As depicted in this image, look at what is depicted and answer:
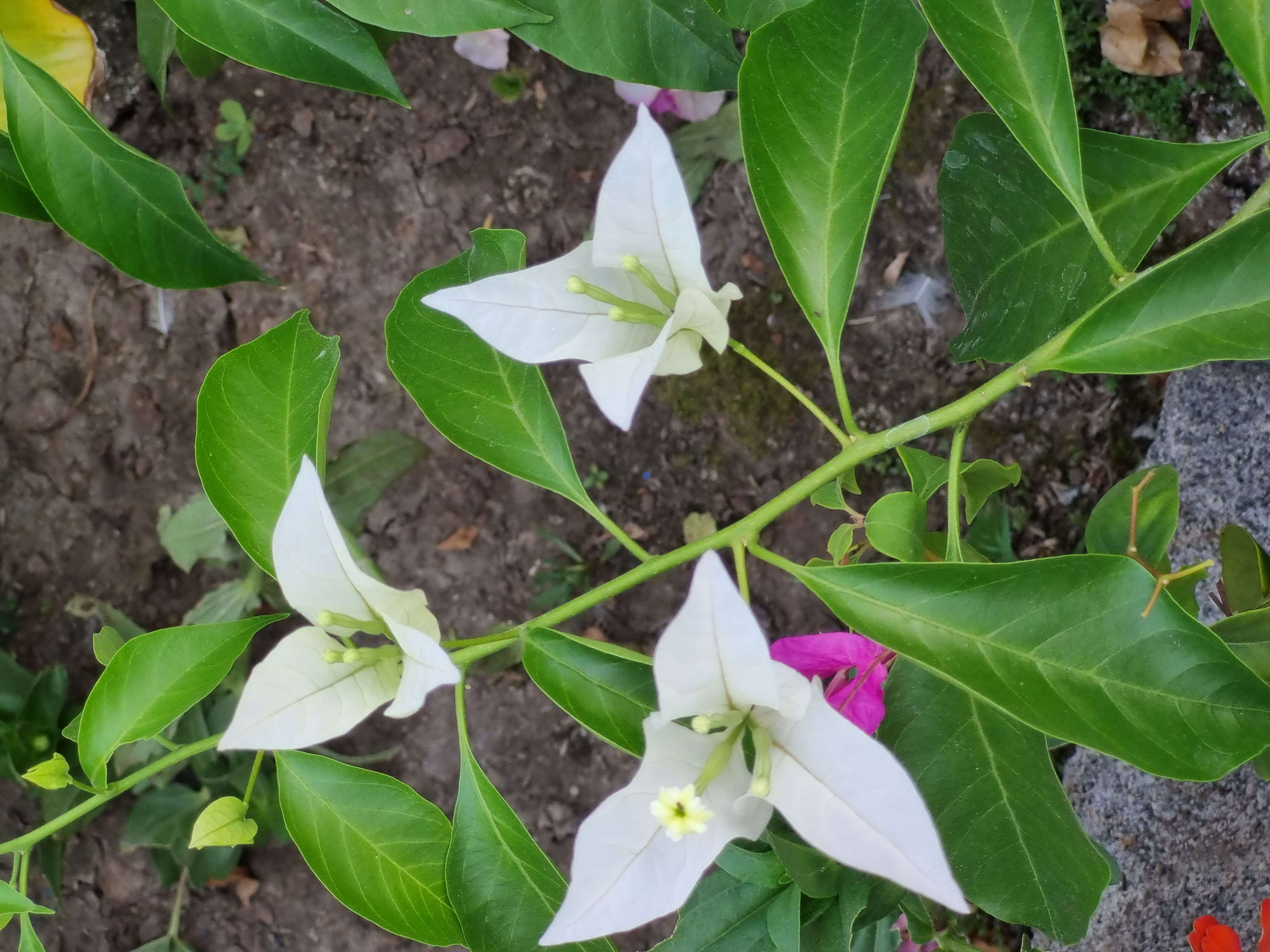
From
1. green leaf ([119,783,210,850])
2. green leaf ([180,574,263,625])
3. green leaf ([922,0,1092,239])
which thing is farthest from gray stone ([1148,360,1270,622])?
green leaf ([119,783,210,850])

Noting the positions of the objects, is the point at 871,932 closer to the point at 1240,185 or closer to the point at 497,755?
the point at 497,755

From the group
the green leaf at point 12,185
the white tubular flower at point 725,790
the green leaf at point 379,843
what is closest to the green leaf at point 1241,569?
the white tubular flower at point 725,790

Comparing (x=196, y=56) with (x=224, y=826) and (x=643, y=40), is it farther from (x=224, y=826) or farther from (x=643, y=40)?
(x=224, y=826)

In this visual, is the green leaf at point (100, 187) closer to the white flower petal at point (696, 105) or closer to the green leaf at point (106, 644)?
the green leaf at point (106, 644)

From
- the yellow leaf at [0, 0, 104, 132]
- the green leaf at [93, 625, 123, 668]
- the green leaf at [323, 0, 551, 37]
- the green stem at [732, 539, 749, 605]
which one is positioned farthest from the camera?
the yellow leaf at [0, 0, 104, 132]

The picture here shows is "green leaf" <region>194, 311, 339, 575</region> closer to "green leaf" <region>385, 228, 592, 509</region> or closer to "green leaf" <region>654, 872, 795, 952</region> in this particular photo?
"green leaf" <region>385, 228, 592, 509</region>

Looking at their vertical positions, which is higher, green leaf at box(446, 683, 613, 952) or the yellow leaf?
the yellow leaf

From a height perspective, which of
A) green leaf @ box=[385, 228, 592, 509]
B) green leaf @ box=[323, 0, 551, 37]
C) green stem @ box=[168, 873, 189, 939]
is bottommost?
green stem @ box=[168, 873, 189, 939]
